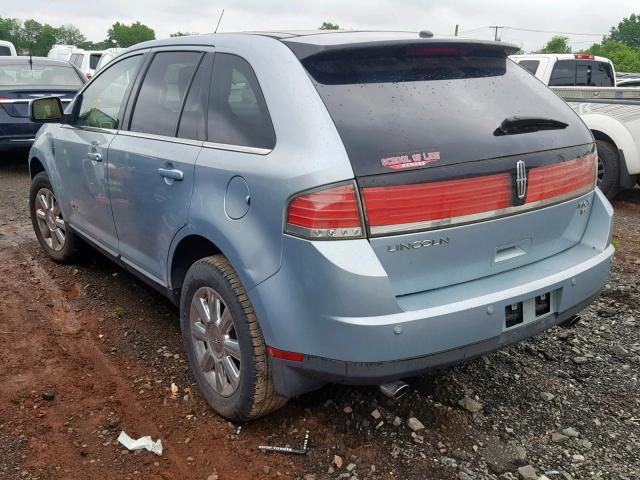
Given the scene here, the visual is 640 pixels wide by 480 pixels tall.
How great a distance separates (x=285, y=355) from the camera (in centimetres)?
241

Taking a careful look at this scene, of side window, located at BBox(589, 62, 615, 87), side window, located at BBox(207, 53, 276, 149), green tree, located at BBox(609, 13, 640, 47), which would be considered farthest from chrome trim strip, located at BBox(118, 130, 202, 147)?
green tree, located at BBox(609, 13, 640, 47)

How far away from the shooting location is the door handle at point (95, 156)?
375 cm

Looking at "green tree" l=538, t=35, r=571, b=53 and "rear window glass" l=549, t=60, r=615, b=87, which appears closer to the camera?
"rear window glass" l=549, t=60, r=615, b=87

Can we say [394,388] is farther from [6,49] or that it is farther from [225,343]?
[6,49]

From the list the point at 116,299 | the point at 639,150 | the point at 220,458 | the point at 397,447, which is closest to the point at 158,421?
the point at 220,458

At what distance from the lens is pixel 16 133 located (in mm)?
8766

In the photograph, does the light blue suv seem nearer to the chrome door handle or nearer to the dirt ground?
the chrome door handle

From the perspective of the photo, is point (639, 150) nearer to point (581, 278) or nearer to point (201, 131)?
point (581, 278)

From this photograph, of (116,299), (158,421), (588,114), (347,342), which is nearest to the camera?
(347,342)

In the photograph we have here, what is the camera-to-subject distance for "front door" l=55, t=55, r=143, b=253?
3.77 meters

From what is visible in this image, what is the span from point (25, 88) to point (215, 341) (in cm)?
753

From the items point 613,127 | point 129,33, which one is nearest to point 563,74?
point 613,127

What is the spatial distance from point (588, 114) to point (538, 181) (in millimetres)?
5183

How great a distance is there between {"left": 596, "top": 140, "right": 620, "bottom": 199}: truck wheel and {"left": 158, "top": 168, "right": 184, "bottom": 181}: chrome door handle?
18.7 feet
